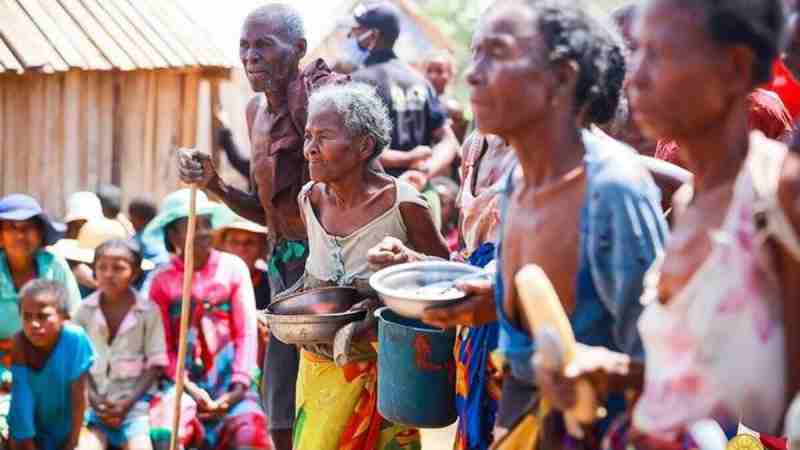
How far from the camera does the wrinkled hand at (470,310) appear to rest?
402 centimetres

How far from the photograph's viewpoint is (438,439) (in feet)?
27.8

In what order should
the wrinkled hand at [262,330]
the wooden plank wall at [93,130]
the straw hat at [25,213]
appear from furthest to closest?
the wooden plank wall at [93,130] < the wrinkled hand at [262,330] < the straw hat at [25,213]

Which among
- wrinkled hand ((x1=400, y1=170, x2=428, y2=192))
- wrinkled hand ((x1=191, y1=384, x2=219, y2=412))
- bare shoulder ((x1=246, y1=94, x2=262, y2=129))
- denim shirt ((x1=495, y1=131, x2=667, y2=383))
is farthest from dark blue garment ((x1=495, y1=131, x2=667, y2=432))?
wrinkled hand ((x1=400, y1=170, x2=428, y2=192))

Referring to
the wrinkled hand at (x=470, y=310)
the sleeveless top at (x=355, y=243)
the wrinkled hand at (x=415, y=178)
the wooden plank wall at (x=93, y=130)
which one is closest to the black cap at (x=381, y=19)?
the wrinkled hand at (x=415, y=178)

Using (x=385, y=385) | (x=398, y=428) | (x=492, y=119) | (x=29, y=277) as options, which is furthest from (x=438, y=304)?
(x=29, y=277)

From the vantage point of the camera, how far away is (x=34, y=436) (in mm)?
6902

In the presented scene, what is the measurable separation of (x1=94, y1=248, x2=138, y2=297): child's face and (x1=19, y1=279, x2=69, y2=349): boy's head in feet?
1.47

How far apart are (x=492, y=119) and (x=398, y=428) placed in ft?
7.22

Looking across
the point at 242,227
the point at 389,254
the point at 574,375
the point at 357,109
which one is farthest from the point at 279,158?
the point at 574,375

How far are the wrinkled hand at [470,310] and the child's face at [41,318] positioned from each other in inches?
131

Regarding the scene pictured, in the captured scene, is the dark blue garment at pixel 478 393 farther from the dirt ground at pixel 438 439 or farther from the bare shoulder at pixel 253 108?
the dirt ground at pixel 438 439

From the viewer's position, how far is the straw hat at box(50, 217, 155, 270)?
8531 millimetres

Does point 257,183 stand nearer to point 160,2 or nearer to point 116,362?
point 116,362

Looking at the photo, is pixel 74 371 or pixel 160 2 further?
pixel 160 2
